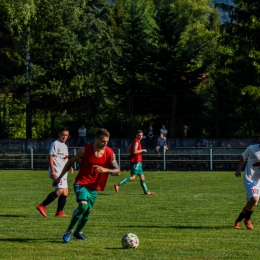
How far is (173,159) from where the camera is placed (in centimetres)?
3794

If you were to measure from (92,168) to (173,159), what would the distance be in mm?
26419

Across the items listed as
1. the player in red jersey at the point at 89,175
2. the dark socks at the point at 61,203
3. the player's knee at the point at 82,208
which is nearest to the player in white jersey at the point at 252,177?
the player in red jersey at the point at 89,175

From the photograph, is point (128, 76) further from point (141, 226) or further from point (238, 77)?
point (141, 226)

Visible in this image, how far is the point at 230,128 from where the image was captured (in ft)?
132

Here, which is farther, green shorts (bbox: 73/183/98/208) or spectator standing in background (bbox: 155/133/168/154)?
spectator standing in background (bbox: 155/133/168/154)

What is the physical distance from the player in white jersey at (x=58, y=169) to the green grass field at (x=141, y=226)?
0.97ft

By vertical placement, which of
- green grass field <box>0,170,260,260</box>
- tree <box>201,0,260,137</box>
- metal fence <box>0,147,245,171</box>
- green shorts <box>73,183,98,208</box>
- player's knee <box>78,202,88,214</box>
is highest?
tree <box>201,0,260,137</box>

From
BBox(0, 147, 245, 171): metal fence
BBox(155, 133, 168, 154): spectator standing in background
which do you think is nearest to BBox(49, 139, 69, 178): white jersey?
BBox(0, 147, 245, 171): metal fence

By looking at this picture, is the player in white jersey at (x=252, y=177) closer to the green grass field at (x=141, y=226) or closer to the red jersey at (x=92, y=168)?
the green grass field at (x=141, y=226)

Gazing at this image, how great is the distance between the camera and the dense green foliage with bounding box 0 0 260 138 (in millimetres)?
41031

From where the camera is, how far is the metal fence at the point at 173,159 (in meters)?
36.9

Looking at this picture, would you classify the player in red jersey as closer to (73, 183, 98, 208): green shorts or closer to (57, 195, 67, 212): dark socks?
(73, 183, 98, 208): green shorts

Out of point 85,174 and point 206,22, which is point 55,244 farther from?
point 206,22

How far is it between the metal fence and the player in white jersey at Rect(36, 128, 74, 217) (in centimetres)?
2046
